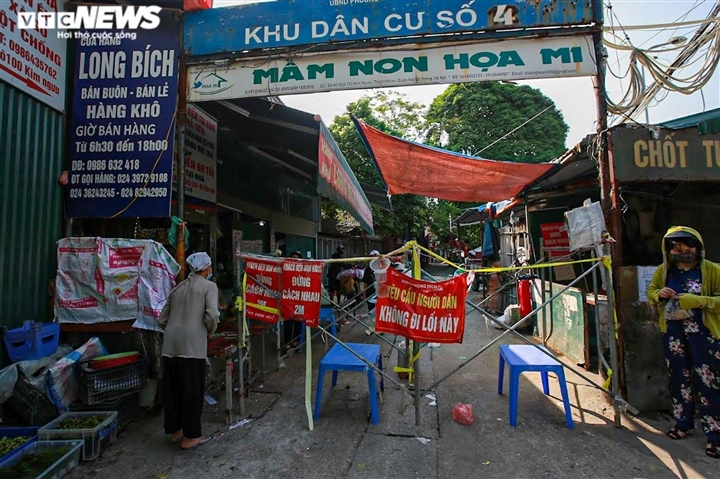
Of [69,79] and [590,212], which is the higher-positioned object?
[69,79]

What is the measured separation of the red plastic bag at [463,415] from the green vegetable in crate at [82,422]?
3.48 meters

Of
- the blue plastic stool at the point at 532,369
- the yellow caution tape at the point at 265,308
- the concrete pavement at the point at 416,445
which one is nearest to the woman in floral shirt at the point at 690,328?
the concrete pavement at the point at 416,445

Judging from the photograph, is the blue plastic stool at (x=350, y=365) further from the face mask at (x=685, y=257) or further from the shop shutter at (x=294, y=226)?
the shop shutter at (x=294, y=226)

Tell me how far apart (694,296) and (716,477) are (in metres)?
1.46

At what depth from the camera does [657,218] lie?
6008 mm

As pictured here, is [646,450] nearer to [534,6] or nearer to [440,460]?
[440,460]

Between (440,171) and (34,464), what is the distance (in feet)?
18.1

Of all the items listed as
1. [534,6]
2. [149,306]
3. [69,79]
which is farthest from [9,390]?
[534,6]

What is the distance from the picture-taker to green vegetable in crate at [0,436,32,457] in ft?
10.0

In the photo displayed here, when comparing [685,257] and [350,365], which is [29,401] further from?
[685,257]

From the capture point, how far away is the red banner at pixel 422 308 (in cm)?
347

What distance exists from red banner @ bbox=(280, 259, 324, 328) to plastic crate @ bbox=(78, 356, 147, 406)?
162cm

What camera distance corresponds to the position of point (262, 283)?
420 cm

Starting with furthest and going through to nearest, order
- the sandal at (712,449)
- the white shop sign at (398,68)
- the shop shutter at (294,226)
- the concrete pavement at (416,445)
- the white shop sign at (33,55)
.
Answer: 1. the shop shutter at (294,226)
2. the white shop sign at (398,68)
3. the white shop sign at (33,55)
4. the sandal at (712,449)
5. the concrete pavement at (416,445)
